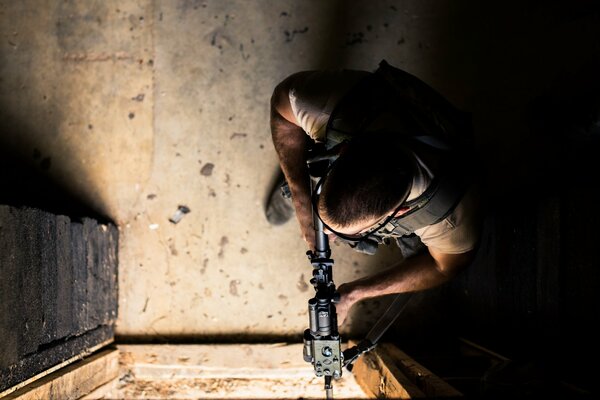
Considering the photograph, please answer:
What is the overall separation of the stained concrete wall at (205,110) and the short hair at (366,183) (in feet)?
3.81

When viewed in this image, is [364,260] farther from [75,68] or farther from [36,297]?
[75,68]

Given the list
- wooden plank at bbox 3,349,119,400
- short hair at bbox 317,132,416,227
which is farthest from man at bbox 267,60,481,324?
wooden plank at bbox 3,349,119,400

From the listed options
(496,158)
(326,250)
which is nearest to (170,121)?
(326,250)

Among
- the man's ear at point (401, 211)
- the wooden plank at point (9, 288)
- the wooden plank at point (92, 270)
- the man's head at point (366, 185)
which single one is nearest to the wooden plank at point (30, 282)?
the wooden plank at point (9, 288)

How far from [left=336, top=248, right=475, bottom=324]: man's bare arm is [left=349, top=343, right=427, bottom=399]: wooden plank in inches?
11.8

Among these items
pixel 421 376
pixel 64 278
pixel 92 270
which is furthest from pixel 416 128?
pixel 92 270

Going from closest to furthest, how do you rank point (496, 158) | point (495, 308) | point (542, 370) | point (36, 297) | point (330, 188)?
point (330, 188) < point (542, 370) < point (36, 297) < point (495, 308) < point (496, 158)

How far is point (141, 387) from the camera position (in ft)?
8.04

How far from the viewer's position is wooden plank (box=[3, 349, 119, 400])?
160 centimetres

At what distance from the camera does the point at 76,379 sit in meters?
1.91

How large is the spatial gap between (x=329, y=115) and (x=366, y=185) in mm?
383

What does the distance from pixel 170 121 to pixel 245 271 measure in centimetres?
86

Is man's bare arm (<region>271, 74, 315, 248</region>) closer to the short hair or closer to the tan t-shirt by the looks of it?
the tan t-shirt

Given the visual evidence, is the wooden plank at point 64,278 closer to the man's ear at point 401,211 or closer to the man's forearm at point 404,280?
the man's forearm at point 404,280
